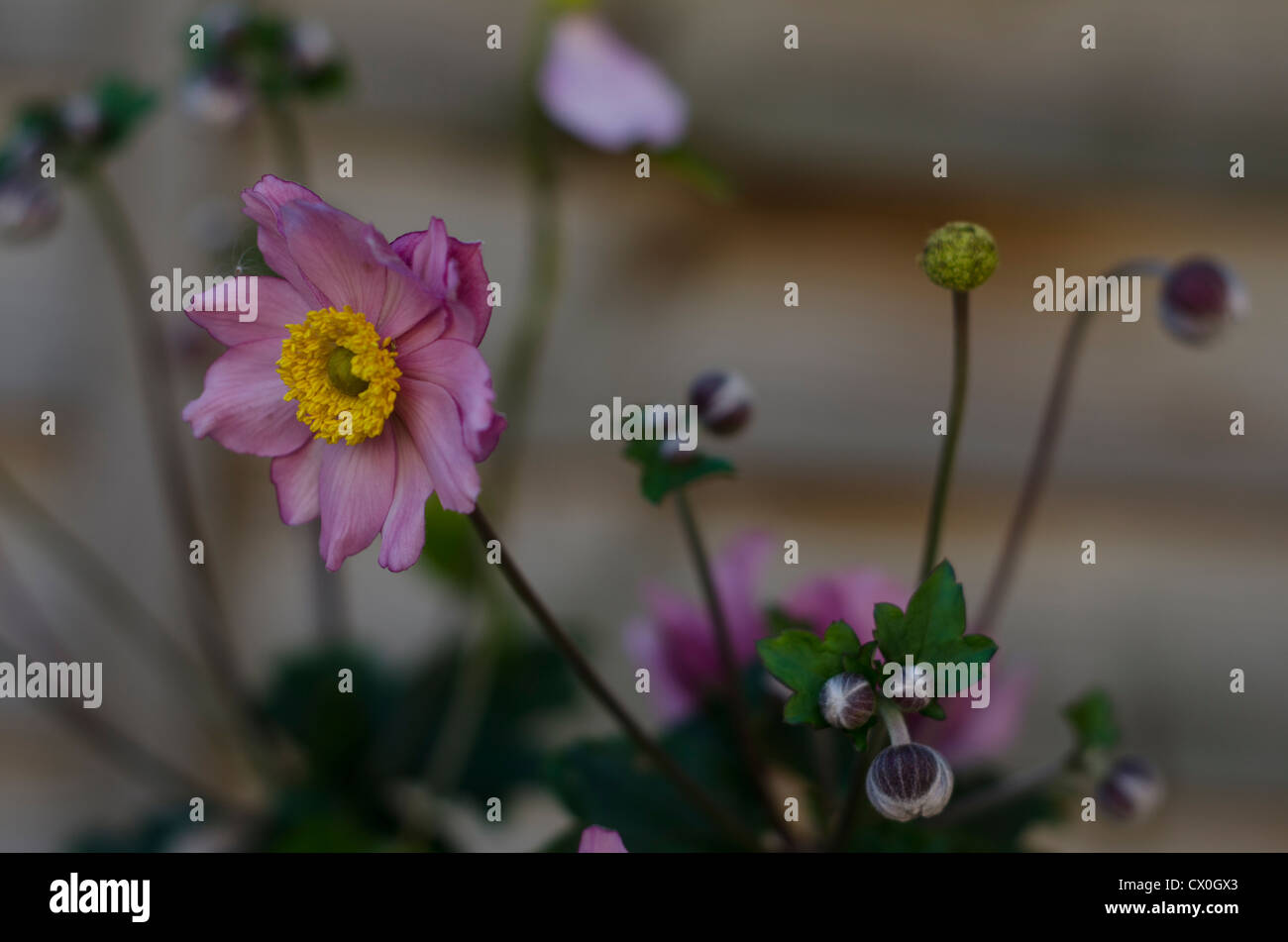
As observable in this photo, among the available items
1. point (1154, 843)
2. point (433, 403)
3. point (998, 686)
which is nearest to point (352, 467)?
point (433, 403)

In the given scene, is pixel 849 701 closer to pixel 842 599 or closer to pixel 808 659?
pixel 808 659

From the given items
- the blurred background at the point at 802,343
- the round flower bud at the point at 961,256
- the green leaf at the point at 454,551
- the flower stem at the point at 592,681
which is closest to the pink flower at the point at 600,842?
the flower stem at the point at 592,681

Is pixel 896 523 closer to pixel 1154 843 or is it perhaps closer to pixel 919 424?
pixel 919 424

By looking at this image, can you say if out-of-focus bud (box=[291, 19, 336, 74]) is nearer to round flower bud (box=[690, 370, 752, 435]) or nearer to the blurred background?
round flower bud (box=[690, 370, 752, 435])

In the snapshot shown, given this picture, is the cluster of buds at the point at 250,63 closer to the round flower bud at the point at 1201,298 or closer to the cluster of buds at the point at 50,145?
the cluster of buds at the point at 50,145

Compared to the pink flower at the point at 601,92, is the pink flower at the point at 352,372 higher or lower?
lower

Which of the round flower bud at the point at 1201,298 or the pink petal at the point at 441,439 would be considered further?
the round flower bud at the point at 1201,298
